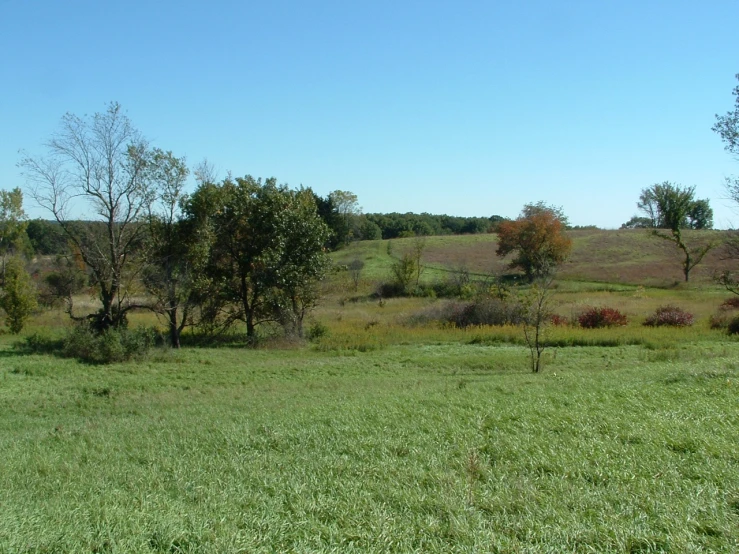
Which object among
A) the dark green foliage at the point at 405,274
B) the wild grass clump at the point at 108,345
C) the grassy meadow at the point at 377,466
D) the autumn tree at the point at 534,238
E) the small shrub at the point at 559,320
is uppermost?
the autumn tree at the point at 534,238

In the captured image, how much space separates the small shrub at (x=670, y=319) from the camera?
31.0 metres

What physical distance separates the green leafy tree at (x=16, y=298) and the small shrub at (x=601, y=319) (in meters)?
30.5

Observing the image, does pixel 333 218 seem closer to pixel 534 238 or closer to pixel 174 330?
pixel 534 238

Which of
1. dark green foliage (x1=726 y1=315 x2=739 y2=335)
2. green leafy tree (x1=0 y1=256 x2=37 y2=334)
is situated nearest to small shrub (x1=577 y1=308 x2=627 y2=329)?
dark green foliage (x1=726 y1=315 x2=739 y2=335)

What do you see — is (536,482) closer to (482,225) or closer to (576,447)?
(576,447)

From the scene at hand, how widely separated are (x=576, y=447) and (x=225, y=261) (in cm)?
2387

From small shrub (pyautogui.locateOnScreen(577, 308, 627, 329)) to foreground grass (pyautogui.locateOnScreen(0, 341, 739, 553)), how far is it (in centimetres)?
2005

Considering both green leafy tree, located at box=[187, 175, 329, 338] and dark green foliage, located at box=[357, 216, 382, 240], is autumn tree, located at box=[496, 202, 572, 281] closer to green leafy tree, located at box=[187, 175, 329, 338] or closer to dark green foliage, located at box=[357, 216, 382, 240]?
green leafy tree, located at box=[187, 175, 329, 338]

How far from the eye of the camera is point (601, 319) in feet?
106

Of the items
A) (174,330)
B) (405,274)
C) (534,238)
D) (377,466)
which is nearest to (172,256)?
(174,330)

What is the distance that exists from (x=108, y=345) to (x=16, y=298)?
13.9 metres

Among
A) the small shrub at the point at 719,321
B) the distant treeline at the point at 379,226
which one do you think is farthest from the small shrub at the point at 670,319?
the distant treeline at the point at 379,226

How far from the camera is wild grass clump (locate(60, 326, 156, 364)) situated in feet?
68.2

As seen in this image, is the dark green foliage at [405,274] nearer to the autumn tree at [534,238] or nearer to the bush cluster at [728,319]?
the autumn tree at [534,238]
